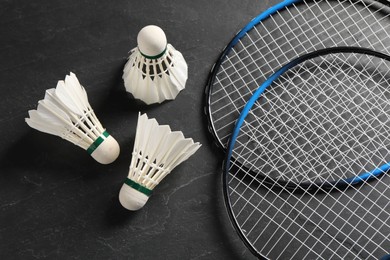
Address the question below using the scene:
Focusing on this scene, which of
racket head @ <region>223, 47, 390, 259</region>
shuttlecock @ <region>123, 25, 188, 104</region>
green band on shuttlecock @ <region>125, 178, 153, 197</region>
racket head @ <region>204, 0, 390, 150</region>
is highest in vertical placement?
shuttlecock @ <region>123, 25, 188, 104</region>

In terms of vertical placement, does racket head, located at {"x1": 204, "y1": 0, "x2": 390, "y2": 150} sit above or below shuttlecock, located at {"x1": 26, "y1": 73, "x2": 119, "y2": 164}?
below

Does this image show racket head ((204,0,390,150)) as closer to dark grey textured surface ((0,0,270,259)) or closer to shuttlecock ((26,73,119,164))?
dark grey textured surface ((0,0,270,259))

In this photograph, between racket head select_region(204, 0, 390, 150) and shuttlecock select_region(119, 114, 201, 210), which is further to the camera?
racket head select_region(204, 0, 390, 150)

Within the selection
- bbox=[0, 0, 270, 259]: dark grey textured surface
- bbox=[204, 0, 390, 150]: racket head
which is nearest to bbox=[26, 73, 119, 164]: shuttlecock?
bbox=[0, 0, 270, 259]: dark grey textured surface

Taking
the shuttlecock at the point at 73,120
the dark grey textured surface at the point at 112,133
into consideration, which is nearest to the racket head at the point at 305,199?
the dark grey textured surface at the point at 112,133

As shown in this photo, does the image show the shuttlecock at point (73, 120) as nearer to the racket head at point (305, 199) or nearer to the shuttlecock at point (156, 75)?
the shuttlecock at point (156, 75)

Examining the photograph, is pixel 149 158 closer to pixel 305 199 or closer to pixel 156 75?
pixel 156 75

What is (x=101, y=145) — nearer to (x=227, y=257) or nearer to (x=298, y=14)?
(x=227, y=257)
